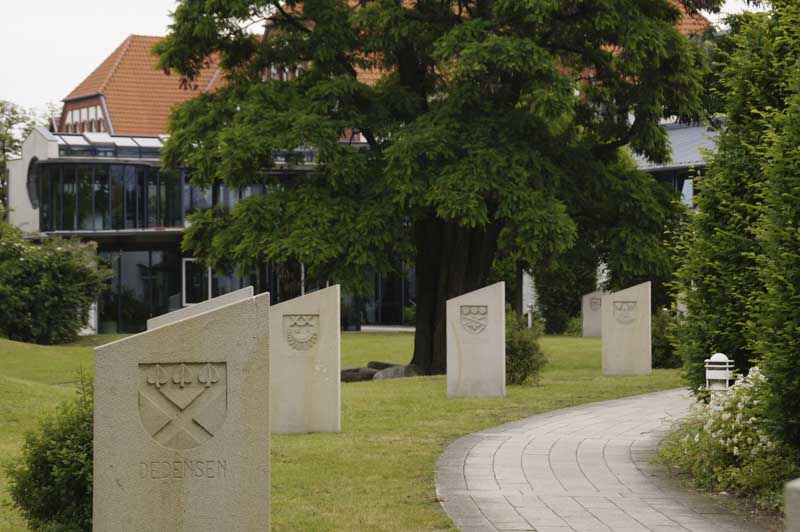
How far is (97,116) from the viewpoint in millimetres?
61938

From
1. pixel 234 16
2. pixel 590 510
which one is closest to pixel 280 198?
pixel 234 16

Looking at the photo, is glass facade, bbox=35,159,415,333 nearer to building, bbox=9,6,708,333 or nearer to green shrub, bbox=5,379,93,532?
building, bbox=9,6,708,333

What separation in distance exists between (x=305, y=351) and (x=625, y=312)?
12724mm

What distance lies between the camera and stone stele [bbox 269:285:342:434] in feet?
48.2

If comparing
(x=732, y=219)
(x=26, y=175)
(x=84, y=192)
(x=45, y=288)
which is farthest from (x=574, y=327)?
(x=732, y=219)

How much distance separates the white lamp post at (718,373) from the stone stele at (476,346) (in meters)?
7.83

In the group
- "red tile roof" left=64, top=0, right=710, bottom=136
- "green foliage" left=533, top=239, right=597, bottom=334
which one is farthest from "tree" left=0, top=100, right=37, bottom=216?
"green foliage" left=533, top=239, right=597, bottom=334

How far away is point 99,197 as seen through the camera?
5031 cm

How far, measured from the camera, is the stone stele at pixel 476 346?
19.5 m

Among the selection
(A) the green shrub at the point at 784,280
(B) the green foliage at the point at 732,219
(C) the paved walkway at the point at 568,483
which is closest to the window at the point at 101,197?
(C) the paved walkway at the point at 568,483

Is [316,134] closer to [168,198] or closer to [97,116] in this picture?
[168,198]

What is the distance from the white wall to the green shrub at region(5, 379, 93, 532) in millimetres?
41285

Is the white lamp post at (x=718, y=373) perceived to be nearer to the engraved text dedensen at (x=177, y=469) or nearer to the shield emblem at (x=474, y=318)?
the engraved text dedensen at (x=177, y=469)

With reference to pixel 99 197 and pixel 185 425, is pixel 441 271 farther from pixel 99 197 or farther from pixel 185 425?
pixel 99 197
